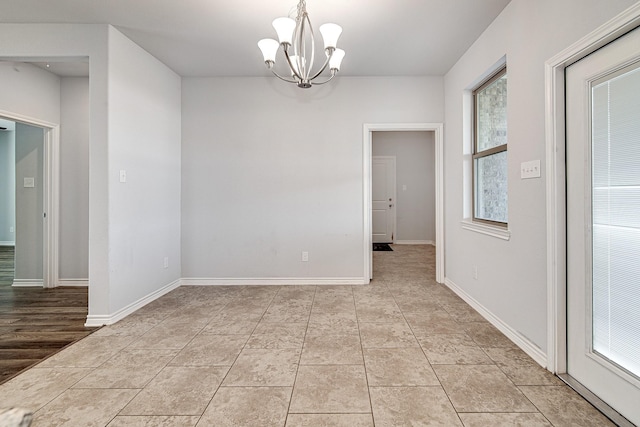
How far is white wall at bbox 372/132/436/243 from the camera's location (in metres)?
6.98

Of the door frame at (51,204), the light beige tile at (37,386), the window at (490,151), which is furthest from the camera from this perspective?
the door frame at (51,204)

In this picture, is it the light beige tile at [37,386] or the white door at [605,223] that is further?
the light beige tile at [37,386]

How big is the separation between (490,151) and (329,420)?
Answer: 260 cm

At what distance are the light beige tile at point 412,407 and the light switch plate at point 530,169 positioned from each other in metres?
1.52

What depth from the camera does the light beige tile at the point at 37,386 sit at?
5.30 feet

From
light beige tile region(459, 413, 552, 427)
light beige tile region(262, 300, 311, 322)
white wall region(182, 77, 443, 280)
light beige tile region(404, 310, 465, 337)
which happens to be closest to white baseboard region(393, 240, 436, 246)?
white wall region(182, 77, 443, 280)

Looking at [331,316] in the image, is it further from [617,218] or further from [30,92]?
[30,92]

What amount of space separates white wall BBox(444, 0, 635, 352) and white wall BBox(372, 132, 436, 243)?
159 inches

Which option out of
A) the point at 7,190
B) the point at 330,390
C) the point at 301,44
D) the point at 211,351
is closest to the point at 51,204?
the point at 211,351

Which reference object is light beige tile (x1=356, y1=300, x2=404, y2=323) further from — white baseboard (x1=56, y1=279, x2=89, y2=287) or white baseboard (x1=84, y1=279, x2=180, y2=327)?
white baseboard (x1=56, y1=279, x2=89, y2=287)

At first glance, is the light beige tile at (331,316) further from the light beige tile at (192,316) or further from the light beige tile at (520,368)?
the light beige tile at (520,368)

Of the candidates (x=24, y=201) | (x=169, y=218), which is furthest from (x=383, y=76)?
(x=24, y=201)

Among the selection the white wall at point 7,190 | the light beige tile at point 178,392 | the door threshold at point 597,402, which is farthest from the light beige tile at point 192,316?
the white wall at point 7,190

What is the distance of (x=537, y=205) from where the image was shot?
198cm
